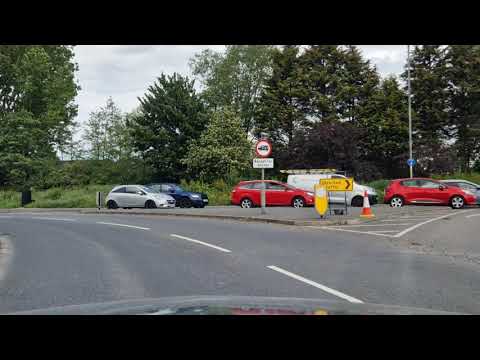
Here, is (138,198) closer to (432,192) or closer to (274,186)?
(274,186)

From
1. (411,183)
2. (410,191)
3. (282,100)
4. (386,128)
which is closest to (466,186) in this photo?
(411,183)

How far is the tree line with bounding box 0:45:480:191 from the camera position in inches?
1603

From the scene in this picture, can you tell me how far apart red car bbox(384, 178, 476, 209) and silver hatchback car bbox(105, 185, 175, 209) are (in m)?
11.4

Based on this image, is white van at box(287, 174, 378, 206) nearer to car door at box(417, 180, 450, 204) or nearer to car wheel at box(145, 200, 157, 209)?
car door at box(417, 180, 450, 204)

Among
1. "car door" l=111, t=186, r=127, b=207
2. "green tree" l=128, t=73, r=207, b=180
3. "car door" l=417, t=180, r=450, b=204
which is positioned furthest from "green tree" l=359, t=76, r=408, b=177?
"car door" l=111, t=186, r=127, b=207

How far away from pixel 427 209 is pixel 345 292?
18.1m

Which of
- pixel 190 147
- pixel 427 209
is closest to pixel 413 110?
pixel 190 147

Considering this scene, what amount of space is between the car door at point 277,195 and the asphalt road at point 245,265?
10763 mm

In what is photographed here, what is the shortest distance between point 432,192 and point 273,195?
25.1 feet

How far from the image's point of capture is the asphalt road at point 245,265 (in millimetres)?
6625

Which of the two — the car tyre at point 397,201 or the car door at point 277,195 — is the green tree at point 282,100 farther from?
the car tyre at point 397,201
